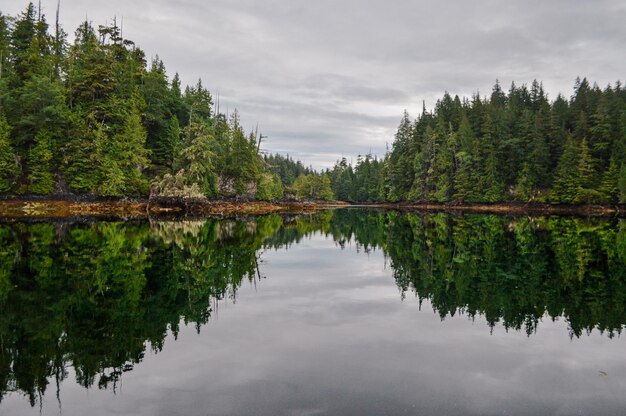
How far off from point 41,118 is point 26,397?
54.7 meters

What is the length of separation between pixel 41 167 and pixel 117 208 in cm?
999

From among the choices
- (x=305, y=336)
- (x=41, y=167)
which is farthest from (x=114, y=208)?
(x=305, y=336)

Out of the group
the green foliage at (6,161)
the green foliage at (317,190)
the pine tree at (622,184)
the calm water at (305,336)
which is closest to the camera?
the calm water at (305,336)

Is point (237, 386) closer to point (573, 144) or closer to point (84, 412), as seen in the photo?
point (84, 412)

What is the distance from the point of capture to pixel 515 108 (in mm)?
93375

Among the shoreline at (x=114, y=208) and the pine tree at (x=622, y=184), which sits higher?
the pine tree at (x=622, y=184)

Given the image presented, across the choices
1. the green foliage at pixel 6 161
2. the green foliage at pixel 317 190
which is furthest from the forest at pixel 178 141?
the green foliage at pixel 317 190

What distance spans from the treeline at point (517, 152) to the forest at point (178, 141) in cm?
26

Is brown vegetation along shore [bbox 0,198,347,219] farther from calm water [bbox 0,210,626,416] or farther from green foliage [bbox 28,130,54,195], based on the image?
calm water [bbox 0,210,626,416]

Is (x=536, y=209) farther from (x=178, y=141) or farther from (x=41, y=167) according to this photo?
(x=41, y=167)

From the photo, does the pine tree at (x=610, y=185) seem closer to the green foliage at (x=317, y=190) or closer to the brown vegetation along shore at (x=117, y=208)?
the brown vegetation along shore at (x=117, y=208)

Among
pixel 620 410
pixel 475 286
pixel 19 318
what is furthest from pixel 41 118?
pixel 620 410

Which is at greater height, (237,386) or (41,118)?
(41,118)

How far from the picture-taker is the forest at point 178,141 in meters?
51.5
